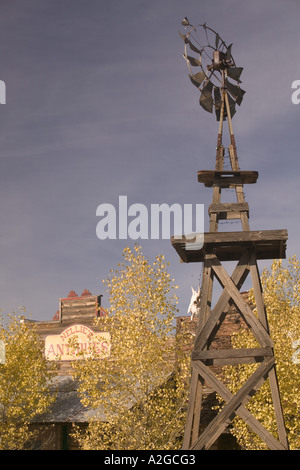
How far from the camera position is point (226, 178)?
538 inches

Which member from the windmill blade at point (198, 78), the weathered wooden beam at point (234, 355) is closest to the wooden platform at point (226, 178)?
the windmill blade at point (198, 78)

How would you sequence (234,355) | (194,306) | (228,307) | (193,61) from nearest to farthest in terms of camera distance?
(234,355) < (228,307) < (193,61) < (194,306)

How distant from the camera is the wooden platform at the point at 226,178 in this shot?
1354 cm

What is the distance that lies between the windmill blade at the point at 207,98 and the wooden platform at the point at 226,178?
202 centimetres

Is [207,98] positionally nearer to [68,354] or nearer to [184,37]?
[184,37]

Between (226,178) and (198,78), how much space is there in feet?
9.50

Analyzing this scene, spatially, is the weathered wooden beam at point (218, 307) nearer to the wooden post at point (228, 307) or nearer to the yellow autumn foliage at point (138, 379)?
the wooden post at point (228, 307)

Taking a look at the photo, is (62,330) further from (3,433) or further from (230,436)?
(230,436)

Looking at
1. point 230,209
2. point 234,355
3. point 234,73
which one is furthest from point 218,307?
point 234,73

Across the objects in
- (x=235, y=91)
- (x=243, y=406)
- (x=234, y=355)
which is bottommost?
(x=243, y=406)

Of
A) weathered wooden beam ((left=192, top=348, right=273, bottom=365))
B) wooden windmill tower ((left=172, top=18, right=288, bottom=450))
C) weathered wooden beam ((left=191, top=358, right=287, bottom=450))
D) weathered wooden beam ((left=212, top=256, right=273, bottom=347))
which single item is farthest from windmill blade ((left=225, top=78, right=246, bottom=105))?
weathered wooden beam ((left=191, top=358, right=287, bottom=450))

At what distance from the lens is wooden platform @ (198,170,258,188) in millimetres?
13539

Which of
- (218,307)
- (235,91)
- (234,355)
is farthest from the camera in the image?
(235,91)
